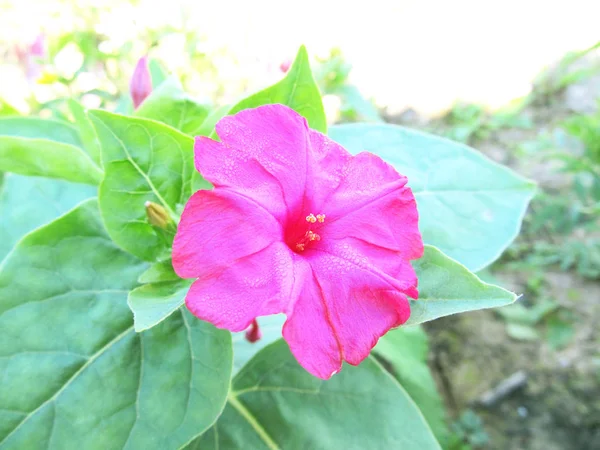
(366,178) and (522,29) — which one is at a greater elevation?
(366,178)

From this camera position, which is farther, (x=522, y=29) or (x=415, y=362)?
(x=522, y=29)

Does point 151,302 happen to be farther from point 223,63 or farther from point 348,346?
point 223,63

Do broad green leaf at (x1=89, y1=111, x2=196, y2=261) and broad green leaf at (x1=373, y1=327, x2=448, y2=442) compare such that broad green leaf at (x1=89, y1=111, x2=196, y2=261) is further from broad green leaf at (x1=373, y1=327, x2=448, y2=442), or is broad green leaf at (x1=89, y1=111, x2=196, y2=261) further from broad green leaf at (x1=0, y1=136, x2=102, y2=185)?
broad green leaf at (x1=373, y1=327, x2=448, y2=442)

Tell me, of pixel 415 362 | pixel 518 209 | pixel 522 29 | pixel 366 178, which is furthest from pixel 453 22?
pixel 366 178

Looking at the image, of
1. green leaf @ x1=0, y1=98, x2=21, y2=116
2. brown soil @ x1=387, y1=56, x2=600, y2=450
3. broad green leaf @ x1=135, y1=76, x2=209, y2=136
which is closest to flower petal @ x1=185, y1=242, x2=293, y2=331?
broad green leaf @ x1=135, y1=76, x2=209, y2=136

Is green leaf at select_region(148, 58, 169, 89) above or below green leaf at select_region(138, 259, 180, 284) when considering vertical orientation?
above

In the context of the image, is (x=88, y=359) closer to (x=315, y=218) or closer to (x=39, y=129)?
(x=315, y=218)
